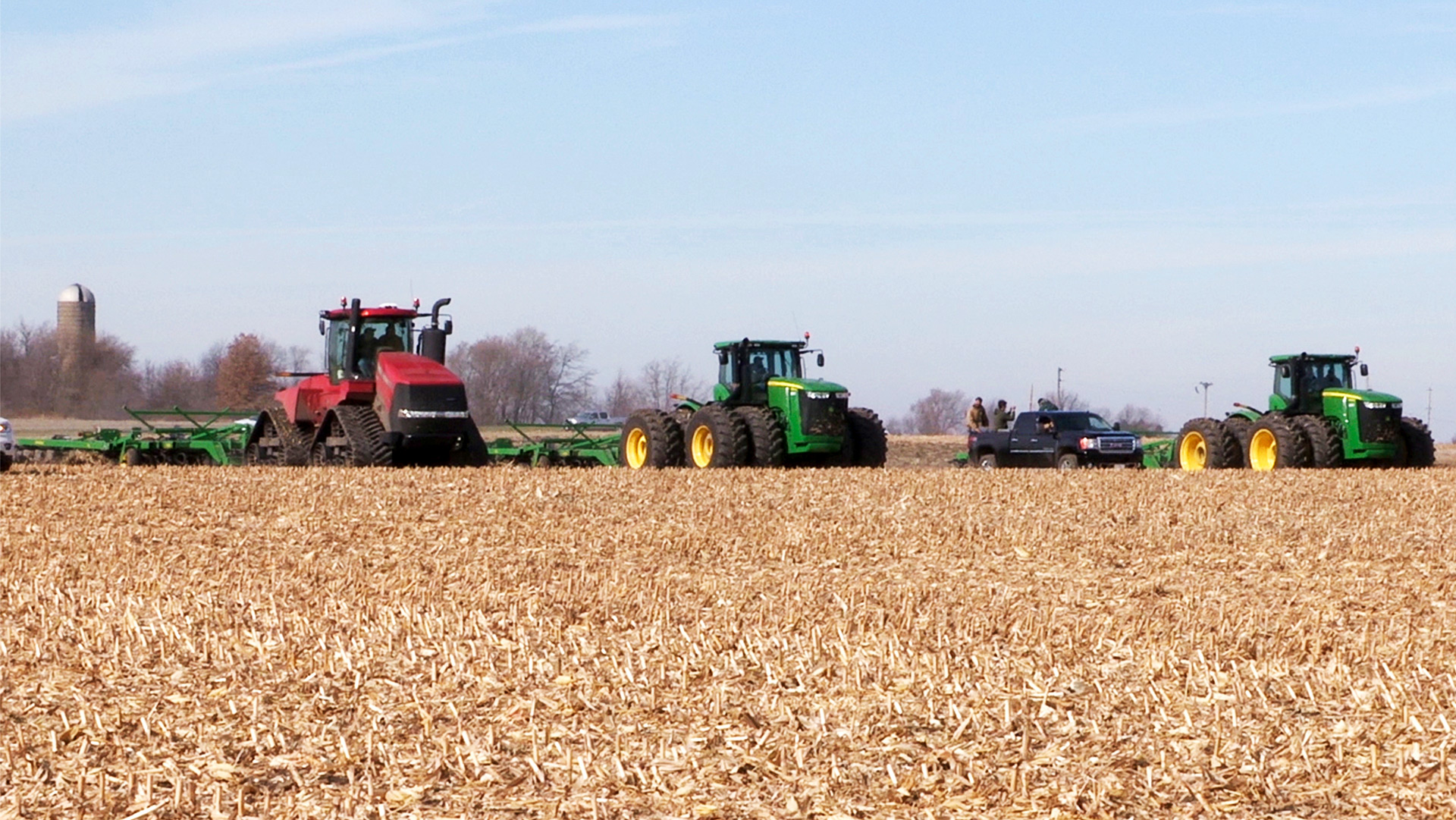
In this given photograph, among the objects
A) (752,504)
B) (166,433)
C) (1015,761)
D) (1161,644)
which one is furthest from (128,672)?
(166,433)

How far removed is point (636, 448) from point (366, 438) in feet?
14.8

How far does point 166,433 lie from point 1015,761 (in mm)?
23176

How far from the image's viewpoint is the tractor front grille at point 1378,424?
26906 mm

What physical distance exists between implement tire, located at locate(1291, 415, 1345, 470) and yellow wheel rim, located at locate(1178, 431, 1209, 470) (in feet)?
6.39

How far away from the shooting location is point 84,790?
6117 mm

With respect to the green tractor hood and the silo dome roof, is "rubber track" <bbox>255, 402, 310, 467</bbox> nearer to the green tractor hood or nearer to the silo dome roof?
the green tractor hood

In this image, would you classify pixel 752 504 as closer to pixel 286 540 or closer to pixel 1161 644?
pixel 286 540

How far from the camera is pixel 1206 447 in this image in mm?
28422

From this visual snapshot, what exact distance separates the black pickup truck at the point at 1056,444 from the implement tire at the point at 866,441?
3734 millimetres

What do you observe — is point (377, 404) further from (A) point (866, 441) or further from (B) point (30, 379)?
(B) point (30, 379)

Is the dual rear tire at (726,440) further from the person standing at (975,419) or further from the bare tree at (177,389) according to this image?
the bare tree at (177,389)

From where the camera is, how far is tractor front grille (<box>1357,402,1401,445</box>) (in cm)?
2691

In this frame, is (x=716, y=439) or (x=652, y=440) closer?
(x=716, y=439)

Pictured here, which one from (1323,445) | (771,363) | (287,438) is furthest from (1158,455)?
(287,438)
